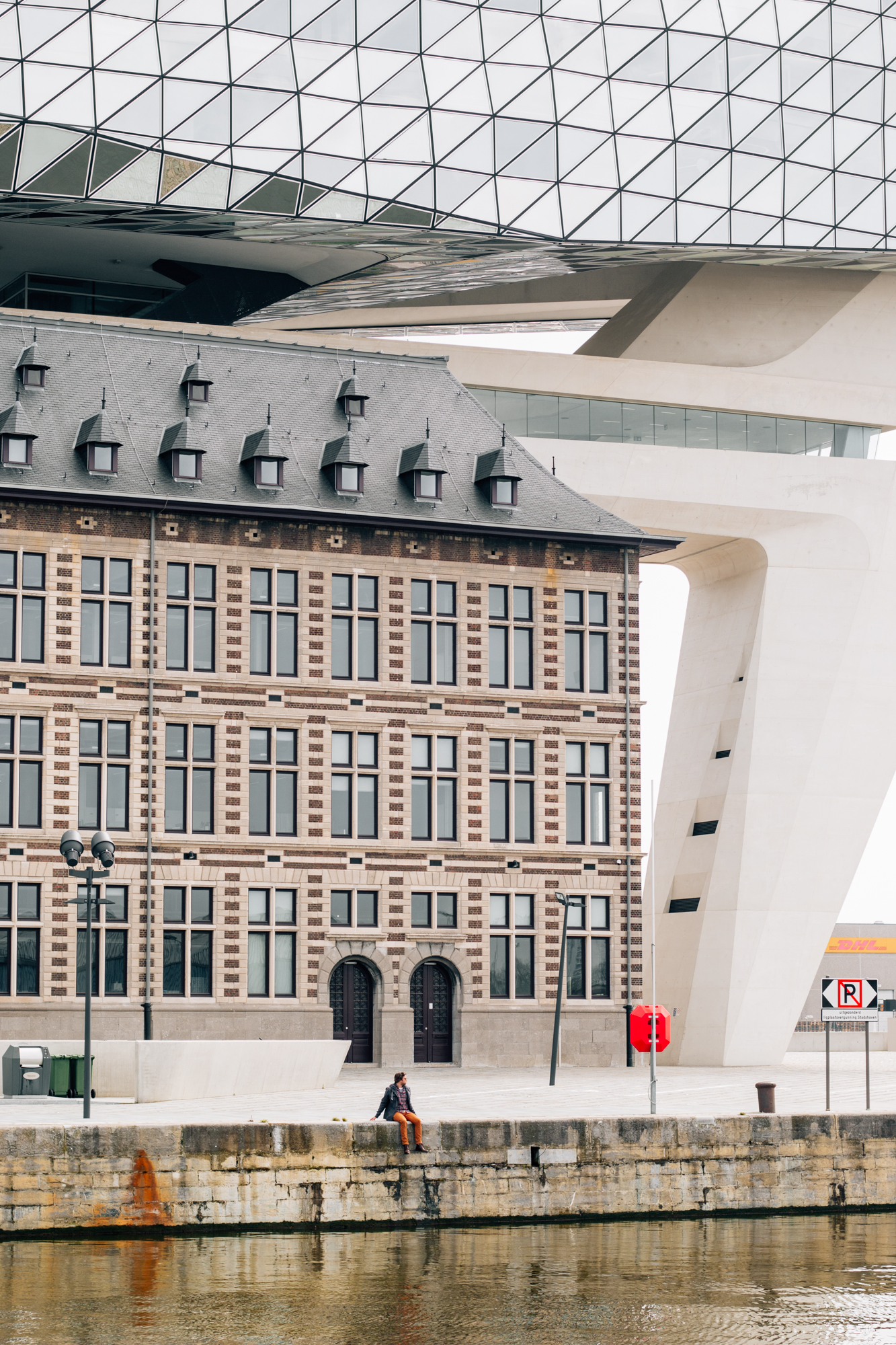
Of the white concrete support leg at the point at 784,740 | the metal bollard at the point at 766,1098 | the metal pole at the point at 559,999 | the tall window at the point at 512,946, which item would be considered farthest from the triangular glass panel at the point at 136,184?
the metal bollard at the point at 766,1098

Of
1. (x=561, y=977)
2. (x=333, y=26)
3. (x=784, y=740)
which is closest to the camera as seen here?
(x=561, y=977)

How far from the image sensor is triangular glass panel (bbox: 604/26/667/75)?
6400 centimetres

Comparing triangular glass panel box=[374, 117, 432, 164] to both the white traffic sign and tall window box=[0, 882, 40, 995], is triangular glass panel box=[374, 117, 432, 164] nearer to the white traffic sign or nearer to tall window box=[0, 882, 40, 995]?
tall window box=[0, 882, 40, 995]

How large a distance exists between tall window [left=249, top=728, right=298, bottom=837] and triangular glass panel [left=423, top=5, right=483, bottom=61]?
21.6 m

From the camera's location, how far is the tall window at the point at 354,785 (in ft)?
179

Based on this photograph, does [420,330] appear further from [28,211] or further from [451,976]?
[451,976]

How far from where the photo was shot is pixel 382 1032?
54.2 m

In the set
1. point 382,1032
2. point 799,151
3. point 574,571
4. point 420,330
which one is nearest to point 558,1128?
point 382,1032

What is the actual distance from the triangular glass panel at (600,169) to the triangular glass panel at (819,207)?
5.96 meters

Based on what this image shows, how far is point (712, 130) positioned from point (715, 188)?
197 cm

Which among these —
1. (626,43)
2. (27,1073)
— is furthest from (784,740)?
(27,1073)

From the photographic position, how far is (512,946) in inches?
2203

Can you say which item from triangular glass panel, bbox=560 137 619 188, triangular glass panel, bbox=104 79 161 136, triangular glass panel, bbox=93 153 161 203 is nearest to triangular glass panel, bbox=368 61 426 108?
triangular glass panel, bbox=560 137 619 188

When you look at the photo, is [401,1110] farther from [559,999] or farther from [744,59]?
[744,59]
